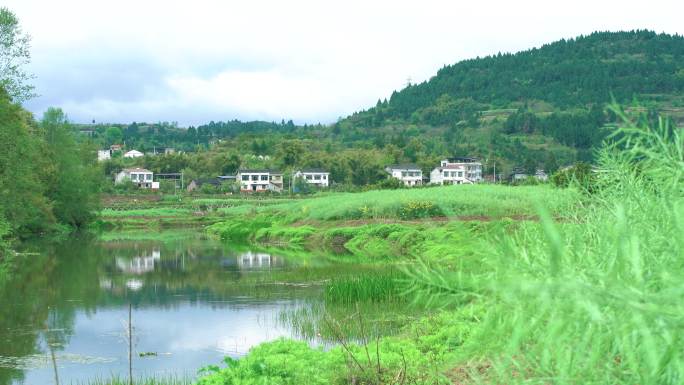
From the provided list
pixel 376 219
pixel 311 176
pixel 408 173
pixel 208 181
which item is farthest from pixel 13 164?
pixel 408 173

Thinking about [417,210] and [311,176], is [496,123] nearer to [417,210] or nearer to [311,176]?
[311,176]

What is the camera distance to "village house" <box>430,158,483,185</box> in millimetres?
107625

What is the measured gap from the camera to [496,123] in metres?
150

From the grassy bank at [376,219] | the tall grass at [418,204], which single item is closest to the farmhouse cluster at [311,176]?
the grassy bank at [376,219]

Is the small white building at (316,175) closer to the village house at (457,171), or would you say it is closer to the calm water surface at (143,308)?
the village house at (457,171)

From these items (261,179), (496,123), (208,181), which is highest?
(496,123)

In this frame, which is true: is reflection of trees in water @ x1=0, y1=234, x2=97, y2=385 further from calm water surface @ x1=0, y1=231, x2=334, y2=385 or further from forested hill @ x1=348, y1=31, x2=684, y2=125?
forested hill @ x1=348, y1=31, x2=684, y2=125

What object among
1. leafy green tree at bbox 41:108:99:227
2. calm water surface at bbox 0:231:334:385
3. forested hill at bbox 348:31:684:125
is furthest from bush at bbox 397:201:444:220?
forested hill at bbox 348:31:684:125

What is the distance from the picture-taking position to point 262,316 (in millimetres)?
16984

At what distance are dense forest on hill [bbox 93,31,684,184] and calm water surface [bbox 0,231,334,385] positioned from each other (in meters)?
69.0

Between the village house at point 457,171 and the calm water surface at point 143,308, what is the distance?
7692 centimetres

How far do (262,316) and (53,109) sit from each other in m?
43.1

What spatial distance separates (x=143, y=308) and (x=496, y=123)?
5351 inches

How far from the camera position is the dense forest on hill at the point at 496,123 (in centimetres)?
11556
